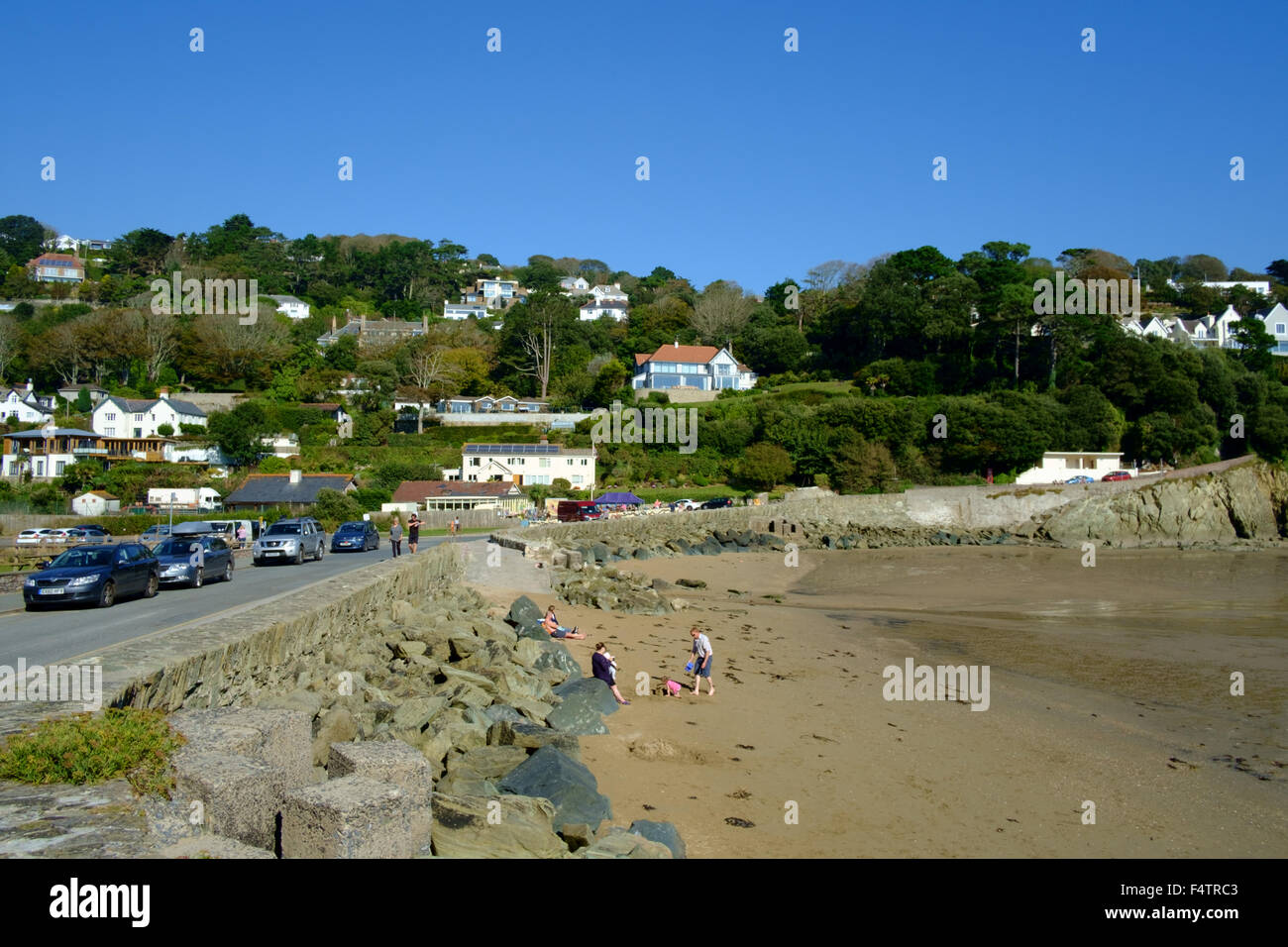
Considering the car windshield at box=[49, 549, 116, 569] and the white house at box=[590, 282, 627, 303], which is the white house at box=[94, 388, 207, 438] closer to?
the car windshield at box=[49, 549, 116, 569]

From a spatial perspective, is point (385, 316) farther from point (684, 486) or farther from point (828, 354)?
point (684, 486)

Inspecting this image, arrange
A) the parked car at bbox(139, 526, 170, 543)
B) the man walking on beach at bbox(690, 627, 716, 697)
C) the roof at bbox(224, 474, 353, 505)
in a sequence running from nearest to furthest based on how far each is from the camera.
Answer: the man walking on beach at bbox(690, 627, 716, 697) < the parked car at bbox(139, 526, 170, 543) < the roof at bbox(224, 474, 353, 505)

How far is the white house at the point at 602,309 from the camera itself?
470 ft

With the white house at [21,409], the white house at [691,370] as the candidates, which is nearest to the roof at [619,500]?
the white house at [691,370]

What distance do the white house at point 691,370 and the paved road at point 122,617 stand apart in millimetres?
68027

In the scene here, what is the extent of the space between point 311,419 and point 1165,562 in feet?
220

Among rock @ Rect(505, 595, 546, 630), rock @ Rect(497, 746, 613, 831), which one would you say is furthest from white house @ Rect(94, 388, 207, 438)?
rock @ Rect(497, 746, 613, 831)

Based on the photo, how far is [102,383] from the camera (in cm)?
9762

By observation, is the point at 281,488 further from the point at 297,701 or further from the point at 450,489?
the point at 297,701

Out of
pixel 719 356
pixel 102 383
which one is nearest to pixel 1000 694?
pixel 719 356

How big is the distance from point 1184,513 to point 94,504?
71.0 meters

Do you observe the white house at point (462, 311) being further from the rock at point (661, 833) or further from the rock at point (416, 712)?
the rock at point (661, 833)

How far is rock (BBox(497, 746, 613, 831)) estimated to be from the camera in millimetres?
8219
